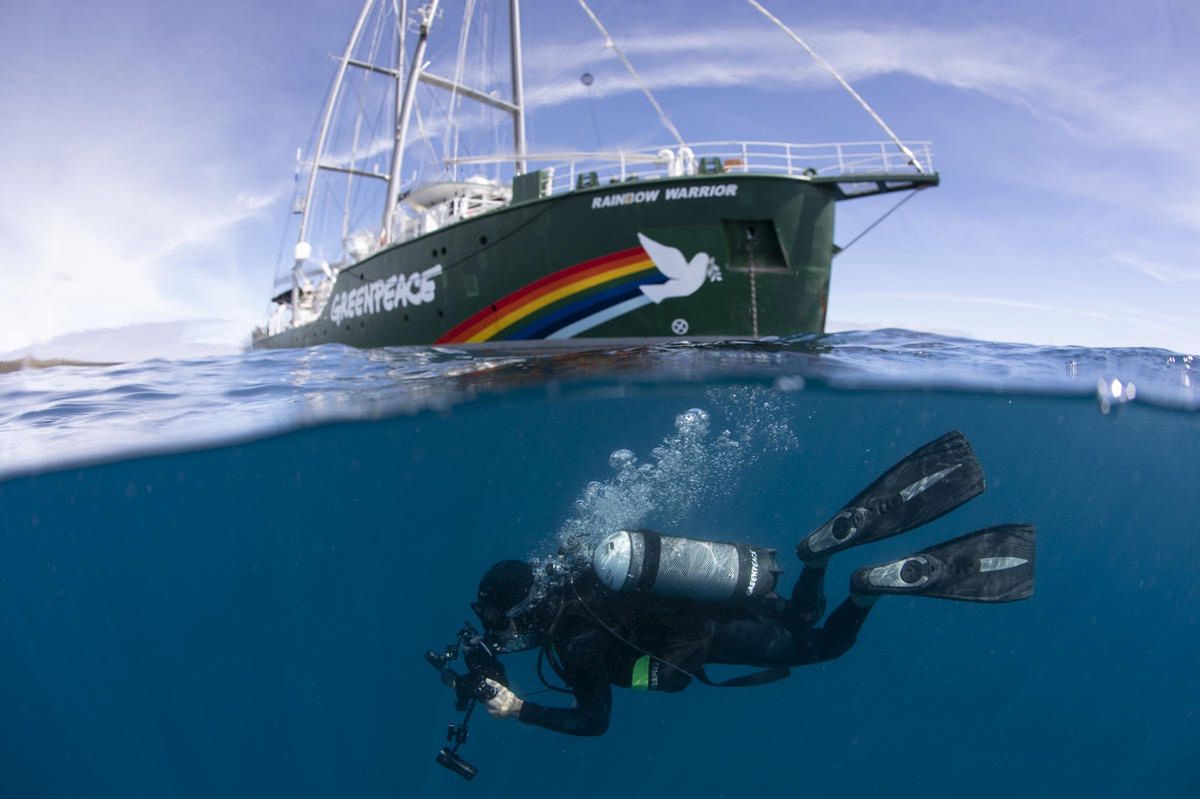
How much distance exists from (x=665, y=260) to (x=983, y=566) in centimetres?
793

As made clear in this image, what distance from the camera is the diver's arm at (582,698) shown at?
4.59 m

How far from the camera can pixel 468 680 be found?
15.4 ft

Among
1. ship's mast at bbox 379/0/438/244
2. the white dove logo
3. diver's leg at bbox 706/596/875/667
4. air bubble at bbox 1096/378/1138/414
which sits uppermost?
ship's mast at bbox 379/0/438/244

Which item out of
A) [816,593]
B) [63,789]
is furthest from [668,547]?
[63,789]

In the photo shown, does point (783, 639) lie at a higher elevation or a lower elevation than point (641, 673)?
lower

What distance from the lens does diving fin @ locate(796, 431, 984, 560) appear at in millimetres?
6738

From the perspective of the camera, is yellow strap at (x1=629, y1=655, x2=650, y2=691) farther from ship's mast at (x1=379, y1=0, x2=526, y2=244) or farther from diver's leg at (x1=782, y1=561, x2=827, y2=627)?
ship's mast at (x1=379, y1=0, x2=526, y2=244)

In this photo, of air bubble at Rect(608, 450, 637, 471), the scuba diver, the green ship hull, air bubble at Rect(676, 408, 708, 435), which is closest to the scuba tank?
the scuba diver

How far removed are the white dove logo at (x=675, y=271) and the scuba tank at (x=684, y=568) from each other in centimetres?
788

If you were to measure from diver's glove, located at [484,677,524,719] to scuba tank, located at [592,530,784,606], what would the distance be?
1.00 m

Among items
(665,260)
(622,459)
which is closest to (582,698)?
(622,459)

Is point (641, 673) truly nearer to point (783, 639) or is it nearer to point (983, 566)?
point (783, 639)

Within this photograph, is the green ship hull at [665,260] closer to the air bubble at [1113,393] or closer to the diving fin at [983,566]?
the air bubble at [1113,393]

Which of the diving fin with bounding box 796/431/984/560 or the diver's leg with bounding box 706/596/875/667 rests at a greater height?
the diving fin with bounding box 796/431/984/560
